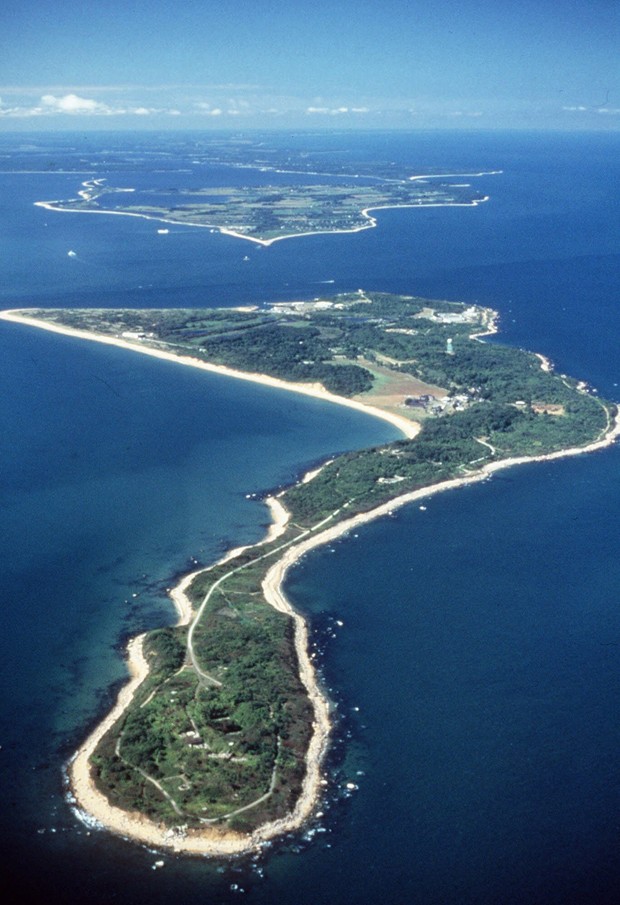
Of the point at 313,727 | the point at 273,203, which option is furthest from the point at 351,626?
the point at 273,203

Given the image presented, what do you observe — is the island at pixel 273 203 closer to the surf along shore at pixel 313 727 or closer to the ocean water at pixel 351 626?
the ocean water at pixel 351 626

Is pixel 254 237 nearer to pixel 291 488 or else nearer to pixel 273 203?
pixel 273 203

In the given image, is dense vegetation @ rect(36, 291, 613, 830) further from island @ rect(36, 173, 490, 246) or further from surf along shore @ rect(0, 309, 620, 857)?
island @ rect(36, 173, 490, 246)

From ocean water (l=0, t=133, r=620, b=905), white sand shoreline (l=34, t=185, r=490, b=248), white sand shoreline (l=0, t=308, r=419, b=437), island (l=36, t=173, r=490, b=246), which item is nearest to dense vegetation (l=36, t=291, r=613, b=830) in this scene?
white sand shoreline (l=0, t=308, r=419, b=437)

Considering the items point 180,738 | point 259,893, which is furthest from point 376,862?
point 180,738

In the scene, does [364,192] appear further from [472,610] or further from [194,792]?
[194,792]
